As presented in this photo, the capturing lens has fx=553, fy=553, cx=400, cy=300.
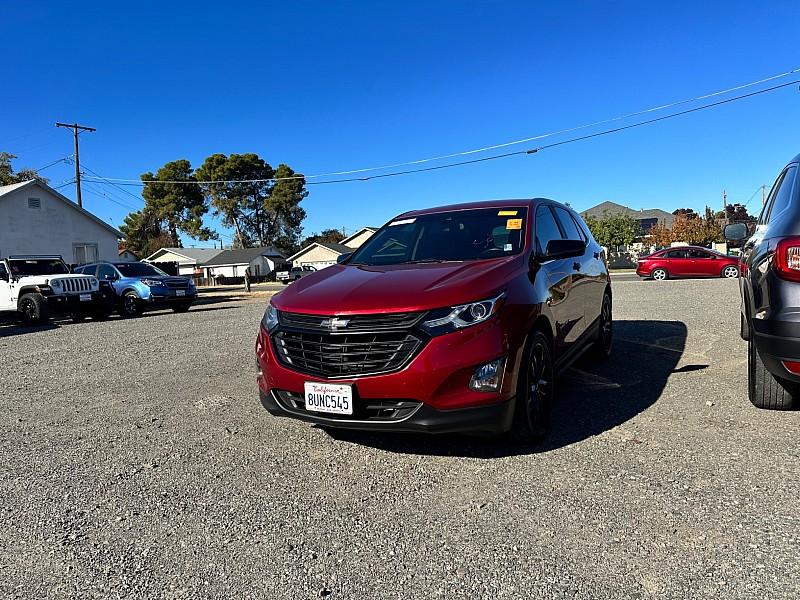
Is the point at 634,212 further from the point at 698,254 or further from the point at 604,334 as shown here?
the point at 604,334

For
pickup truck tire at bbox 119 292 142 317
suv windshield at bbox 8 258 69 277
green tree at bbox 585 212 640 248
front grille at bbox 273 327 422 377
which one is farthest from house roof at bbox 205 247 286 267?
front grille at bbox 273 327 422 377

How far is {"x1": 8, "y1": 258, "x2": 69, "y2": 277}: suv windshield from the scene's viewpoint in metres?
14.1

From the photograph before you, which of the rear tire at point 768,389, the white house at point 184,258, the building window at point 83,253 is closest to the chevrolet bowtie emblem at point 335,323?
the rear tire at point 768,389

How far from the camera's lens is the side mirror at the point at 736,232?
5.74 metres

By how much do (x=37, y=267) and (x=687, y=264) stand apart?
24.2 metres

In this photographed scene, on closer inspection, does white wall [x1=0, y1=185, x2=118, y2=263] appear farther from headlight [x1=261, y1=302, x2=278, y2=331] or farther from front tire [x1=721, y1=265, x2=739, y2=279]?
front tire [x1=721, y1=265, x2=739, y2=279]

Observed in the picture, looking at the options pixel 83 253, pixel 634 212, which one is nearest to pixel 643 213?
pixel 634 212

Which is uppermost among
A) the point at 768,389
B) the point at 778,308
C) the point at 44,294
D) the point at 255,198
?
the point at 255,198

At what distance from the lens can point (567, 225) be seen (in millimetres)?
5430

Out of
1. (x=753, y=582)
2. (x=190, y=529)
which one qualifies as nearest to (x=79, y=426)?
(x=190, y=529)

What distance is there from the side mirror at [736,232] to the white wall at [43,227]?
30.5m

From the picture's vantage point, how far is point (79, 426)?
172 inches

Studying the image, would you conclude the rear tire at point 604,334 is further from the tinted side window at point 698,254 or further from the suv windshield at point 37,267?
the tinted side window at point 698,254

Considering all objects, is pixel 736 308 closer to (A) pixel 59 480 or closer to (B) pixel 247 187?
(A) pixel 59 480
